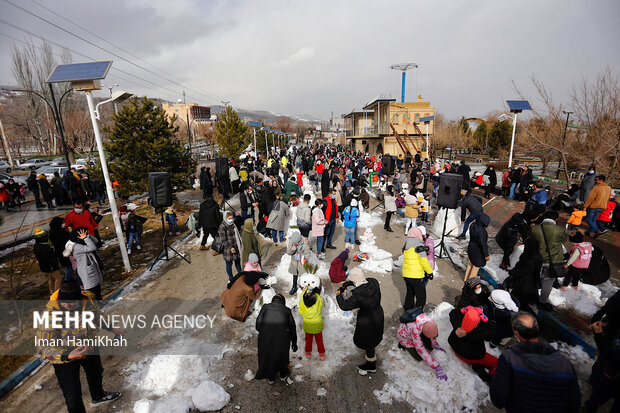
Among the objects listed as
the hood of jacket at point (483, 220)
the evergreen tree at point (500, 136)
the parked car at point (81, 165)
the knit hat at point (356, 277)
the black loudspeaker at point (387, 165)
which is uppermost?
the evergreen tree at point (500, 136)

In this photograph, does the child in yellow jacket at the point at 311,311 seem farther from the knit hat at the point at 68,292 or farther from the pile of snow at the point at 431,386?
the knit hat at the point at 68,292

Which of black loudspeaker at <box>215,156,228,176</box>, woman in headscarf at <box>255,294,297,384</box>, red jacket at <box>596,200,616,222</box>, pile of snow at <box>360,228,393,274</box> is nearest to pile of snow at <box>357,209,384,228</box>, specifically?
pile of snow at <box>360,228,393,274</box>

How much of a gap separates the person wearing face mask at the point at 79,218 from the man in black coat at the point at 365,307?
6.66 m

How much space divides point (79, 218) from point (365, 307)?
712 cm

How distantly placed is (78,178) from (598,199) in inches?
794

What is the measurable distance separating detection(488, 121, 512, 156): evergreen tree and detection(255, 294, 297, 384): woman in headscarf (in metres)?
40.7

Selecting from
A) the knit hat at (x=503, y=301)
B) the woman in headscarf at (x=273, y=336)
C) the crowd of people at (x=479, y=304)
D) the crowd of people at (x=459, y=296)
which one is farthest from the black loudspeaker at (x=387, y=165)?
the woman in headscarf at (x=273, y=336)

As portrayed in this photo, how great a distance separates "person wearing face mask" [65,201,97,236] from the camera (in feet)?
22.1

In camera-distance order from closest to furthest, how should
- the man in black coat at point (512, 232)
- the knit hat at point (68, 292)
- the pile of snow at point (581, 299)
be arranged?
the knit hat at point (68, 292), the pile of snow at point (581, 299), the man in black coat at point (512, 232)

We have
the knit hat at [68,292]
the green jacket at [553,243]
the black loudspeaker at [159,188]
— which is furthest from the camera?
the black loudspeaker at [159,188]

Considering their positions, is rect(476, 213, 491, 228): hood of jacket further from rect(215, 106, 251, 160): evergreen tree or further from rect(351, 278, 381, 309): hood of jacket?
rect(215, 106, 251, 160): evergreen tree

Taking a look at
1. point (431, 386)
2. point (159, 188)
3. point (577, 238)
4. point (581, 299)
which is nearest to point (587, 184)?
point (581, 299)

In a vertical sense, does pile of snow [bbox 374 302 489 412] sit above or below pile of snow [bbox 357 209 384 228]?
below

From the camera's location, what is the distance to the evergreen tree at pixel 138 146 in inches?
464
